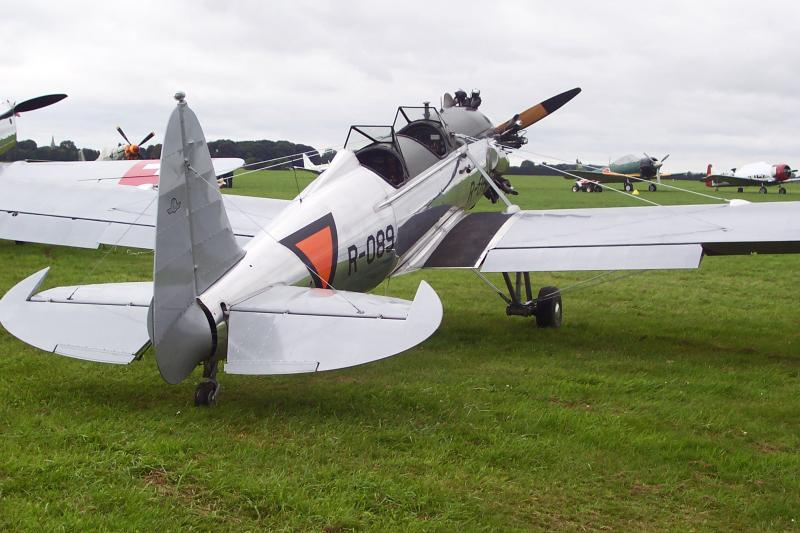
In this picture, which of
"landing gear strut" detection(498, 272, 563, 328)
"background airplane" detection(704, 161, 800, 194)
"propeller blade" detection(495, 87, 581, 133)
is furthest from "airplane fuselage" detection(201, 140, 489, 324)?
"background airplane" detection(704, 161, 800, 194)

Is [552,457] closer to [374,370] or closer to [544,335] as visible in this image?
[374,370]

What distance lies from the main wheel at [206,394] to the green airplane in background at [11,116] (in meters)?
16.2

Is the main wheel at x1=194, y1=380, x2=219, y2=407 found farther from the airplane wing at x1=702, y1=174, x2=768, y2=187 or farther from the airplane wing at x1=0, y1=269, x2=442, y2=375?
the airplane wing at x1=702, y1=174, x2=768, y2=187

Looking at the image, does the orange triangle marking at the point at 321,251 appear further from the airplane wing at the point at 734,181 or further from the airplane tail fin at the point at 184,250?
the airplane wing at the point at 734,181

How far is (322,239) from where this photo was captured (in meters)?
6.72

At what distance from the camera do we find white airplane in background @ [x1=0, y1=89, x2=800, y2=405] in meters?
5.14

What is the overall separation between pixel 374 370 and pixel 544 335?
114 inches

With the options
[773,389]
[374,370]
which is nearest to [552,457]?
[374,370]

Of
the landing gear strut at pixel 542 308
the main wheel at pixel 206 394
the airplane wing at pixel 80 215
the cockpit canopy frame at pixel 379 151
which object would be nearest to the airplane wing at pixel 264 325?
the main wheel at pixel 206 394

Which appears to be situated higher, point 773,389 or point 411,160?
point 411,160

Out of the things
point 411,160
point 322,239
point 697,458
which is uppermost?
point 411,160

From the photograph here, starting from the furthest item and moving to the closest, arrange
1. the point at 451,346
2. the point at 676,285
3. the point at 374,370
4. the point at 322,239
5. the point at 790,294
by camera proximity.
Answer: the point at 676,285 → the point at 790,294 → the point at 451,346 → the point at 374,370 → the point at 322,239

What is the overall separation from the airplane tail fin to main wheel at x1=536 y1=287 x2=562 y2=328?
5195 millimetres

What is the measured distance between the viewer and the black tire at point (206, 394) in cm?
579
